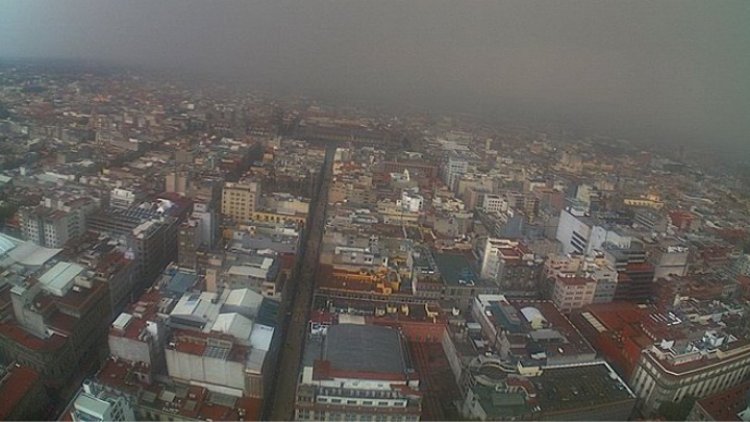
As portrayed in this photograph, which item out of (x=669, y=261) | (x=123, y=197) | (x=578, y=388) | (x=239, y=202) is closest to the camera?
(x=578, y=388)

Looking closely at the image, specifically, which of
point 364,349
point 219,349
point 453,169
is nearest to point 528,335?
point 364,349

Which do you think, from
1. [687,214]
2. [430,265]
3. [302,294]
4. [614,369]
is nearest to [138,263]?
[302,294]

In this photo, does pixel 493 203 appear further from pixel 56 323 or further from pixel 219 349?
pixel 56 323

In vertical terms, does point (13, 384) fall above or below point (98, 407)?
below

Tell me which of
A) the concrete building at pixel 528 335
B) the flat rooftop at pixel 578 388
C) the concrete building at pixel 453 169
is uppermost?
the concrete building at pixel 453 169

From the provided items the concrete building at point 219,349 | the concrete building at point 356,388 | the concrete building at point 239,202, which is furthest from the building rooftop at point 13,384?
the concrete building at point 239,202

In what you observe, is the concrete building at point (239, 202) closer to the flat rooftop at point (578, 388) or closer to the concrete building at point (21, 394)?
the concrete building at point (21, 394)
